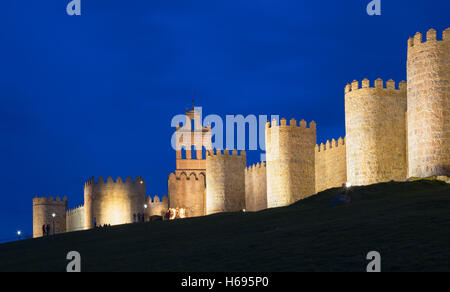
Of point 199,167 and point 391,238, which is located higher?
point 199,167

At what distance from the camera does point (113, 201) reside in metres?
52.4

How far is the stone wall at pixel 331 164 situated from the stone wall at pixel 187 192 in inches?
672

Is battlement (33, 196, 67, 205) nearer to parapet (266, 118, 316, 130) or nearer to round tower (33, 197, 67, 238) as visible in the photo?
round tower (33, 197, 67, 238)

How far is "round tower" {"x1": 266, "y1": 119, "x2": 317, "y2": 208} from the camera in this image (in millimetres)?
40312

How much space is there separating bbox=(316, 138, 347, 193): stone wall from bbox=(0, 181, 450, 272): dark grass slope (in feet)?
28.3

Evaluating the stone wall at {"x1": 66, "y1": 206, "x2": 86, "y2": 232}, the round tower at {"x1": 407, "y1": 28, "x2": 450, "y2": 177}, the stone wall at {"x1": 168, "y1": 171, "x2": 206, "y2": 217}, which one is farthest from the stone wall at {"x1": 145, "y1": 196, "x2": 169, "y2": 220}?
the round tower at {"x1": 407, "y1": 28, "x2": 450, "y2": 177}

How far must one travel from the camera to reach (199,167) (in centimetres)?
7275

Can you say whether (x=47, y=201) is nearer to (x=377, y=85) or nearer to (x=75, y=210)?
(x=75, y=210)

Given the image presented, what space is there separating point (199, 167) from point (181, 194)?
1707 cm

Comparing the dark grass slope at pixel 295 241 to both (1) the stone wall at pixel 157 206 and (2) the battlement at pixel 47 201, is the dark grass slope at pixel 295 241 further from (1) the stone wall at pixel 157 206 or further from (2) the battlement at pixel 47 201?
(2) the battlement at pixel 47 201

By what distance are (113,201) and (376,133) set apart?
2624cm

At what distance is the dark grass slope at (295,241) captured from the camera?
48.7ft
